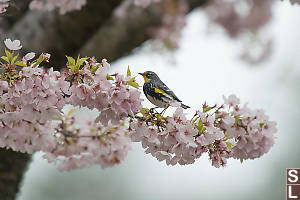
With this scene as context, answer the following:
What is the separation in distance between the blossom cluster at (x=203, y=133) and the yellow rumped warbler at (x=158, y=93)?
48 millimetres

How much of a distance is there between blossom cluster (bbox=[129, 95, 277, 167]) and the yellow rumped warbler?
0.16ft

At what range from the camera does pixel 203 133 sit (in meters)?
0.77

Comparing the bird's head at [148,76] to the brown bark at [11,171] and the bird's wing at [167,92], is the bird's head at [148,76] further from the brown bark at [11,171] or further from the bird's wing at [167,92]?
the brown bark at [11,171]

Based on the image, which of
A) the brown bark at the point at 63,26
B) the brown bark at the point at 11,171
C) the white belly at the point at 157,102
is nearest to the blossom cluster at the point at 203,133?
the white belly at the point at 157,102

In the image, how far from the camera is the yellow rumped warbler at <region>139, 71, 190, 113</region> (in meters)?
0.83

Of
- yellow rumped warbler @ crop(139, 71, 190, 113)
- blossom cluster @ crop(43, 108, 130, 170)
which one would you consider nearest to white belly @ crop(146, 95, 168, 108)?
yellow rumped warbler @ crop(139, 71, 190, 113)

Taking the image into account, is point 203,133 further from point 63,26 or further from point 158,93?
point 63,26

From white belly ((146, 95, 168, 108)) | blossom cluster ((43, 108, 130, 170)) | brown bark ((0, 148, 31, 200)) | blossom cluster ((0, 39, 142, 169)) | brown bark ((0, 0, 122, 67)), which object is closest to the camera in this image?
blossom cluster ((0, 39, 142, 169))

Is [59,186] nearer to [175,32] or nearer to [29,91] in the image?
[175,32]

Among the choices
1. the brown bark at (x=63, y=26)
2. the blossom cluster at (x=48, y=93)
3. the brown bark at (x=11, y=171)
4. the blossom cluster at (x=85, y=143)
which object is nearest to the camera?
the blossom cluster at (x=48, y=93)

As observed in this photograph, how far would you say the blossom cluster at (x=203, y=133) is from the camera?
0.76m

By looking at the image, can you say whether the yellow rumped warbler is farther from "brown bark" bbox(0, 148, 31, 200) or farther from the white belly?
"brown bark" bbox(0, 148, 31, 200)

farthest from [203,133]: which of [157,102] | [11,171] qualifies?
[11,171]

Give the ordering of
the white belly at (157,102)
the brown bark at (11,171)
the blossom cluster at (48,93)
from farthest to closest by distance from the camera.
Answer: the brown bark at (11,171)
the white belly at (157,102)
the blossom cluster at (48,93)
